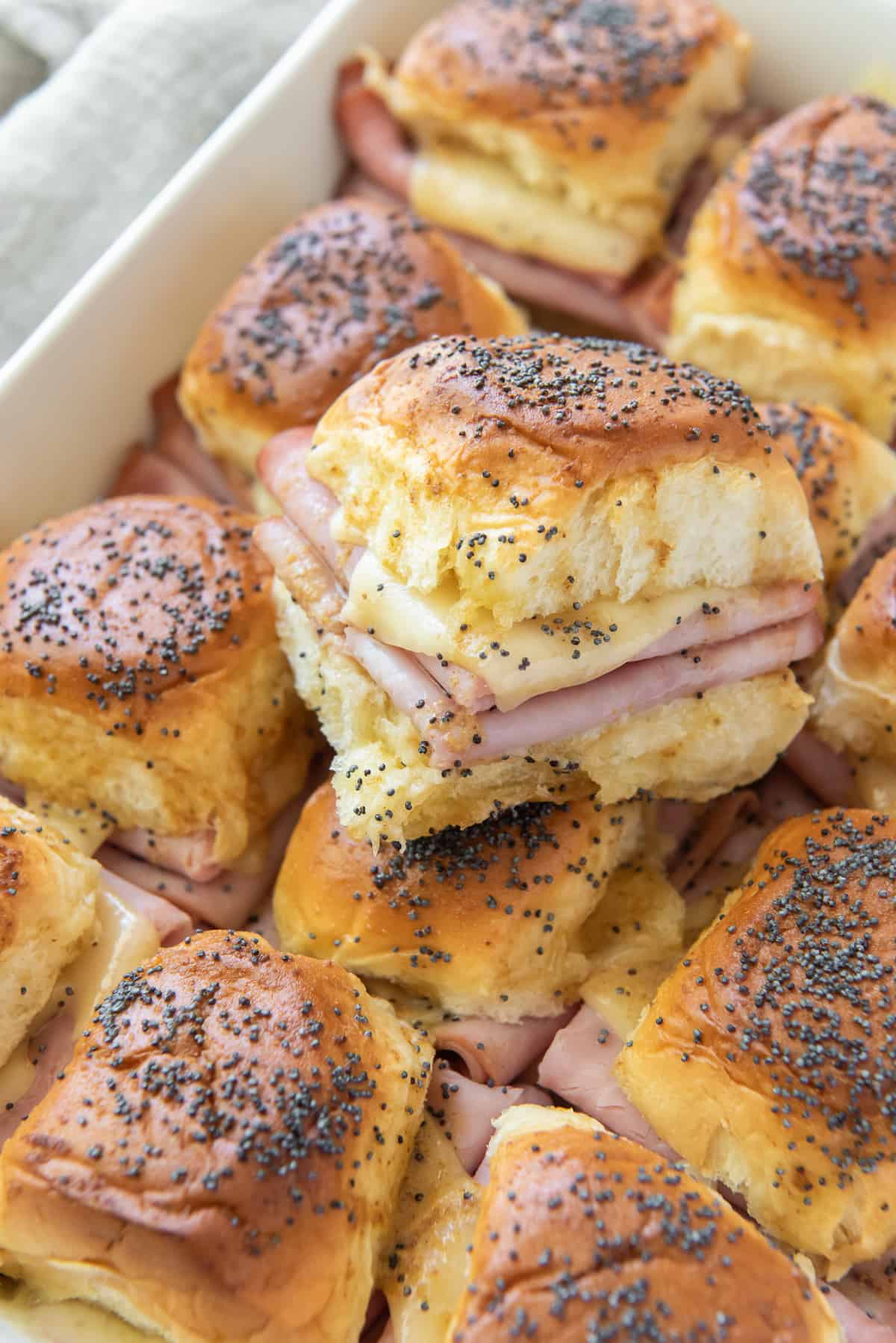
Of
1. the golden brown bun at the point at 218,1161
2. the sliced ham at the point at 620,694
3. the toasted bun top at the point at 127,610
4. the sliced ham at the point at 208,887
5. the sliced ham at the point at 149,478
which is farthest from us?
the sliced ham at the point at 149,478

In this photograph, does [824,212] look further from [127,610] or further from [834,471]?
[127,610]

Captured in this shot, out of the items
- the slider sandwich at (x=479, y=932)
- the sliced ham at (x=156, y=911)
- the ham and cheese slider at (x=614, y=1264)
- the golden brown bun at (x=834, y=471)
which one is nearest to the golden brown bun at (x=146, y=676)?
the sliced ham at (x=156, y=911)

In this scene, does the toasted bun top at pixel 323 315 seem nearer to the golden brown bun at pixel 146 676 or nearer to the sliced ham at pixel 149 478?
the sliced ham at pixel 149 478

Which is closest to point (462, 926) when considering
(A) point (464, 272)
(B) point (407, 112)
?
(A) point (464, 272)

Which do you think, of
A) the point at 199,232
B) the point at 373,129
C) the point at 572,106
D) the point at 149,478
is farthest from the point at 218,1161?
the point at 373,129

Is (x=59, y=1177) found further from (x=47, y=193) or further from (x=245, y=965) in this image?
(x=47, y=193)
